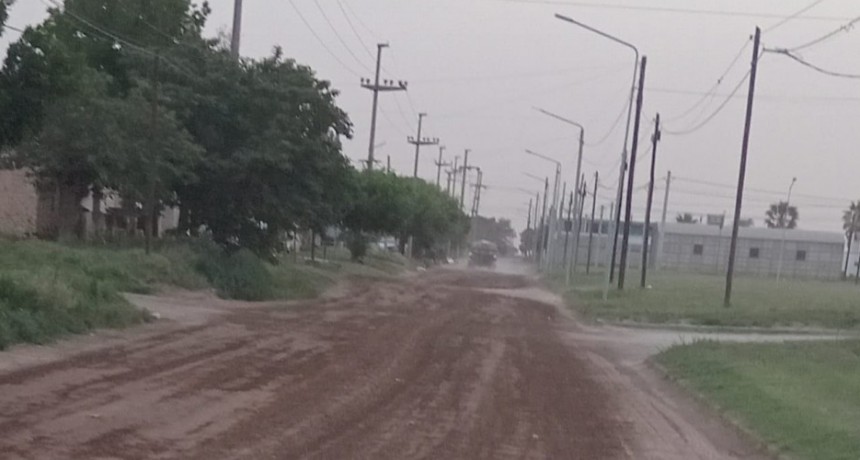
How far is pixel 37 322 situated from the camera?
21.2 metres

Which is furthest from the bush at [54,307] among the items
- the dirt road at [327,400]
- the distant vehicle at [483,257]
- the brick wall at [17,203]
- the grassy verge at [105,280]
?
the distant vehicle at [483,257]

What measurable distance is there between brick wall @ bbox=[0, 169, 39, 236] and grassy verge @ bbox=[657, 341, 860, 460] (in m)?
24.0

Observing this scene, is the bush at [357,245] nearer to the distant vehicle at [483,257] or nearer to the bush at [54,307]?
the distant vehicle at [483,257]

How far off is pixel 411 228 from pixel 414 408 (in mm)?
76606

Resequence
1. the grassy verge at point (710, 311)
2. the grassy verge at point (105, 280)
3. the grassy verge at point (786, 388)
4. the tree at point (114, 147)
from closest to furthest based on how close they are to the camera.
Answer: the grassy verge at point (786, 388), the grassy verge at point (105, 280), the tree at point (114, 147), the grassy verge at point (710, 311)

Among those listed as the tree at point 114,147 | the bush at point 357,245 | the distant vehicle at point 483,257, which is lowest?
the distant vehicle at point 483,257

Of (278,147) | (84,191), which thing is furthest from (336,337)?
(84,191)

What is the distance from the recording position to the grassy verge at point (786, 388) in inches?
597

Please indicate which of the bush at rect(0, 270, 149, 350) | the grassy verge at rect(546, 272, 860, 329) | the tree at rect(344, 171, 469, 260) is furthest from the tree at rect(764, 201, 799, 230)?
the bush at rect(0, 270, 149, 350)

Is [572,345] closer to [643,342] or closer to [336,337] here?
[643,342]

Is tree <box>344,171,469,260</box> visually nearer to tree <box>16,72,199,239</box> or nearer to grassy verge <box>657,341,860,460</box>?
tree <box>16,72,199,239</box>

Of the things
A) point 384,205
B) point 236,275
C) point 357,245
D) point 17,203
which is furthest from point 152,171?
point 357,245

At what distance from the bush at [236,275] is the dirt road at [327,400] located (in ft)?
37.1

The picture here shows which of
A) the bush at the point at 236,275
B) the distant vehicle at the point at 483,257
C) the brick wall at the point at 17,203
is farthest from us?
the distant vehicle at the point at 483,257
